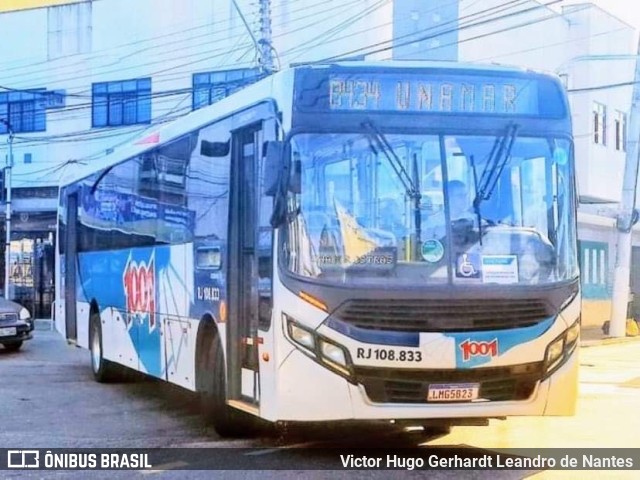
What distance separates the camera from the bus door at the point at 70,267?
1688 centimetres

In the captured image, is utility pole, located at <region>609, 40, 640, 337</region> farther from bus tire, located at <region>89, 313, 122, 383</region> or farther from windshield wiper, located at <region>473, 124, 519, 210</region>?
windshield wiper, located at <region>473, 124, 519, 210</region>

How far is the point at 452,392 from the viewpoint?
320 inches

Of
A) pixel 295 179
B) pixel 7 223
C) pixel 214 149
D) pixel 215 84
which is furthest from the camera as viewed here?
pixel 215 84

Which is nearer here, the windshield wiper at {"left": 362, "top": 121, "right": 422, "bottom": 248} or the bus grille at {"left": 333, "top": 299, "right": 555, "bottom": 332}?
the bus grille at {"left": 333, "top": 299, "right": 555, "bottom": 332}

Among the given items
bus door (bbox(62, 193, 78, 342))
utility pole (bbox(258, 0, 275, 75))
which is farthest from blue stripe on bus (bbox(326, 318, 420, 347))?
utility pole (bbox(258, 0, 275, 75))

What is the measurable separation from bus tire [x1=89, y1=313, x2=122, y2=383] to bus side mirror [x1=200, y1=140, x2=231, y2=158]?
530 centimetres

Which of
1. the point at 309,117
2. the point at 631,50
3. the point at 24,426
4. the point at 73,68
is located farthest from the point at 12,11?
the point at 309,117

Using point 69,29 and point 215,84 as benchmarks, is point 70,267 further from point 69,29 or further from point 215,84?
point 69,29

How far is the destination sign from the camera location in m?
8.48

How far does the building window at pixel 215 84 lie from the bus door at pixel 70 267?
13.2 meters

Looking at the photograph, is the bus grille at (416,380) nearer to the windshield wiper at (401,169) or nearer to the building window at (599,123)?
the windshield wiper at (401,169)

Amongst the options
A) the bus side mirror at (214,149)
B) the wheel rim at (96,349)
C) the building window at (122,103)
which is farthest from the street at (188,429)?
the building window at (122,103)

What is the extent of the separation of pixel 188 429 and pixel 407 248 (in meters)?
3.76

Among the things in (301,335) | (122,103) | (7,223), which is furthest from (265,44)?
(301,335)
